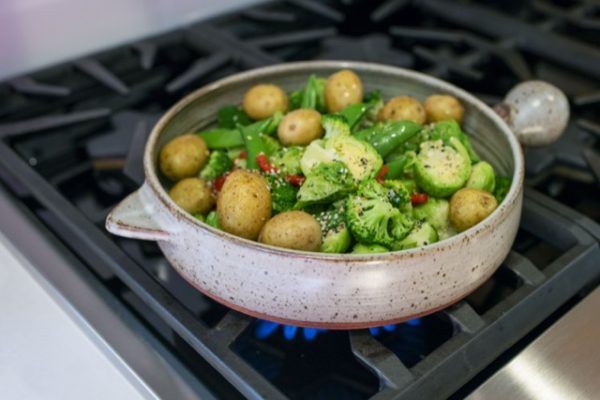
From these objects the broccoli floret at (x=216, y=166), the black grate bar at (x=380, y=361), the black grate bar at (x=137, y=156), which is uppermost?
the broccoli floret at (x=216, y=166)

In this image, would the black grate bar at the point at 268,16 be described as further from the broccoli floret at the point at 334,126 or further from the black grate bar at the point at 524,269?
the black grate bar at the point at 524,269

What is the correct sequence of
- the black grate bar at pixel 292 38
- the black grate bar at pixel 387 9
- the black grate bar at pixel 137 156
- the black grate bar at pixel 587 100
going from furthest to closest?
the black grate bar at pixel 387 9 < the black grate bar at pixel 292 38 < the black grate bar at pixel 587 100 < the black grate bar at pixel 137 156

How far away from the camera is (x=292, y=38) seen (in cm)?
133

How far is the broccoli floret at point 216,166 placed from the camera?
0.89 meters

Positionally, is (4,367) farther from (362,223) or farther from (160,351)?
(362,223)

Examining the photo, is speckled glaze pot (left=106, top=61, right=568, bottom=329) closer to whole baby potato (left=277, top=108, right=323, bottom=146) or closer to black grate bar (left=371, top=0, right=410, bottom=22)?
whole baby potato (left=277, top=108, right=323, bottom=146)

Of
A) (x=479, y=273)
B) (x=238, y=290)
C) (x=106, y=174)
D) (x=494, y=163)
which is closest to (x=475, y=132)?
(x=494, y=163)

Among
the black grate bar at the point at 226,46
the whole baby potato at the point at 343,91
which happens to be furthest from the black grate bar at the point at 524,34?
the whole baby potato at the point at 343,91

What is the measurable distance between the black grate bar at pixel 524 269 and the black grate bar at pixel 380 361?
7.9 inches

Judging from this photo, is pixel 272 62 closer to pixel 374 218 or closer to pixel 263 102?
pixel 263 102

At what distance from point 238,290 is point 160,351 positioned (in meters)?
0.11

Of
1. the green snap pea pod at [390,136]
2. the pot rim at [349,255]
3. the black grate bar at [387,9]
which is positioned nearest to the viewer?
the pot rim at [349,255]

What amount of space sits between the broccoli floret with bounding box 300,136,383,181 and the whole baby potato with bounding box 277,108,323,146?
5 centimetres

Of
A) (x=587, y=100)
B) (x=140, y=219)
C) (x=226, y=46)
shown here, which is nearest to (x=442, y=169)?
(x=140, y=219)
